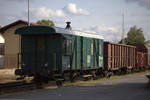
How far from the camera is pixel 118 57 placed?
2383 centimetres

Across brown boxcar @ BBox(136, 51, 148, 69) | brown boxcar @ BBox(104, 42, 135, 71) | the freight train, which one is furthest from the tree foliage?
the freight train

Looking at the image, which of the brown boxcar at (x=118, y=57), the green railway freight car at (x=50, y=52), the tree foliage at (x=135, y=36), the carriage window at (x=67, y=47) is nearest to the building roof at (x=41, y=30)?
the green railway freight car at (x=50, y=52)

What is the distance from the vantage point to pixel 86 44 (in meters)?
17.8

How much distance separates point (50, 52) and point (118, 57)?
34.7ft

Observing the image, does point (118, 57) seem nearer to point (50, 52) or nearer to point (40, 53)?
point (50, 52)

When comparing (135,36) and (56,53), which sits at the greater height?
(135,36)

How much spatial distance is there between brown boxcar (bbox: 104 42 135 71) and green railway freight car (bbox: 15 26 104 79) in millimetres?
4767

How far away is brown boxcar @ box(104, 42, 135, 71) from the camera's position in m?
21.2

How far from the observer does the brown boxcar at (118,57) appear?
21234 mm

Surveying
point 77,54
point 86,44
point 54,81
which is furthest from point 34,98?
point 86,44

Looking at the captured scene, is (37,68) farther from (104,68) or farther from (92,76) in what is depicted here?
(104,68)

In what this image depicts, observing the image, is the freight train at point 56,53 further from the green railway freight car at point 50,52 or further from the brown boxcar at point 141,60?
the brown boxcar at point 141,60

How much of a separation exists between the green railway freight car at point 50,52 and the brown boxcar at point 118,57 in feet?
15.6

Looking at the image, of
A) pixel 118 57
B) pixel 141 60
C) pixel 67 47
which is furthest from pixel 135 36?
pixel 67 47
